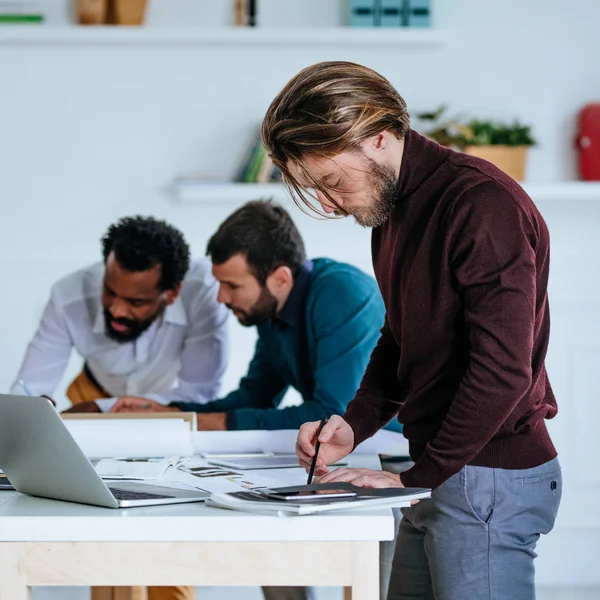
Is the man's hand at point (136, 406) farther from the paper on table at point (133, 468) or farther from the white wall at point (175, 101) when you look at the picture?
the white wall at point (175, 101)

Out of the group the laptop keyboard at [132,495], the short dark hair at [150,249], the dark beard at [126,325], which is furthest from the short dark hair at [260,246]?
the laptop keyboard at [132,495]

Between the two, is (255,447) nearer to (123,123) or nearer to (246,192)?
(246,192)

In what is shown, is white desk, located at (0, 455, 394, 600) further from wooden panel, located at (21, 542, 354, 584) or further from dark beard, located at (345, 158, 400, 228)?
dark beard, located at (345, 158, 400, 228)

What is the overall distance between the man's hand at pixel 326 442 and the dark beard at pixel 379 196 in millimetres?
326

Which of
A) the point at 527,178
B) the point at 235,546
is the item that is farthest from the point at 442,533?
the point at 527,178

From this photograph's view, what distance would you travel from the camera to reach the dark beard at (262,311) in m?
2.43

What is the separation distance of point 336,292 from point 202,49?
1.62m

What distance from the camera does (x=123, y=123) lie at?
11.8 ft

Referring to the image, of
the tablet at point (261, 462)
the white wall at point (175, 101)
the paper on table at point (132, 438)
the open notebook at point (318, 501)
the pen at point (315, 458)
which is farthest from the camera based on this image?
the white wall at point (175, 101)

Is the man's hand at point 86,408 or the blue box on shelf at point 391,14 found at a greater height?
the blue box on shelf at point 391,14

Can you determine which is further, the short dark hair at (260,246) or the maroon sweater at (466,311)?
the short dark hair at (260,246)

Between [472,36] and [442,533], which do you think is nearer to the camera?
[442,533]

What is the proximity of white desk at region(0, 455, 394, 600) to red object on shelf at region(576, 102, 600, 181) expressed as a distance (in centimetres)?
258

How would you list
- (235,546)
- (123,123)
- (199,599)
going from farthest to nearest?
(123,123), (199,599), (235,546)
